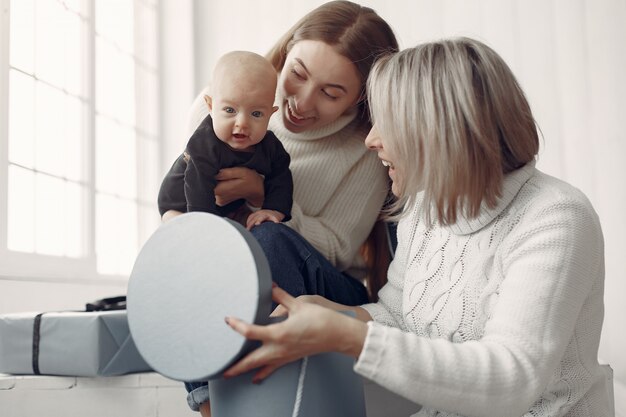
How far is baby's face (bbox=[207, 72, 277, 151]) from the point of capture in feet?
5.55

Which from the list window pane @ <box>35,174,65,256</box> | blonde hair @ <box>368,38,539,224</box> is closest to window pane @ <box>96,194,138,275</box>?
window pane @ <box>35,174,65,256</box>

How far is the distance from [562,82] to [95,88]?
6.08 feet

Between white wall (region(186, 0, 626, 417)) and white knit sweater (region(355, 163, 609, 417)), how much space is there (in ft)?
5.85

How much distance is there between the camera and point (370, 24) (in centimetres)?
195

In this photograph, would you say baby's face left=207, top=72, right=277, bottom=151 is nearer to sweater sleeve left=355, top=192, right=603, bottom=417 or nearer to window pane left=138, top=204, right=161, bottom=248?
sweater sleeve left=355, top=192, right=603, bottom=417

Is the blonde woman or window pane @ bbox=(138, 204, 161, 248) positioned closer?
the blonde woman

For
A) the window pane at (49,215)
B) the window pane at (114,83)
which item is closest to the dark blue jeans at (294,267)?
the window pane at (49,215)

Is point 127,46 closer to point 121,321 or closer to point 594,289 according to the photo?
point 121,321

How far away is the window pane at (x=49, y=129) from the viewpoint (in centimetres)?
267

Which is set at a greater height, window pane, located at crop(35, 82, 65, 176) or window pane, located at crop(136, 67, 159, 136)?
window pane, located at crop(136, 67, 159, 136)

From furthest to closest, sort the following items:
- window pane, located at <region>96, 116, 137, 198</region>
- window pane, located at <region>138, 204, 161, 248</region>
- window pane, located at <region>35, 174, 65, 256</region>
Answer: window pane, located at <region>138, 204, 161, 248</region> < window pane, located at <region>96, 116, 137, 198</region> < window pane, located at <region>35, 174, 65, 256</region>

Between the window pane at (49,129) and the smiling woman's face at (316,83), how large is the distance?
113cm

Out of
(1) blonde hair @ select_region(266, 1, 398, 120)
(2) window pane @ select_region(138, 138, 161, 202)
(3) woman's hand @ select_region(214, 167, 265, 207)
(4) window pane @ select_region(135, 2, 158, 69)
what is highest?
(4) window pane @ select_region(135, 2, 158, 69)

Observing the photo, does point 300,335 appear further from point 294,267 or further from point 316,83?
point 316,83
